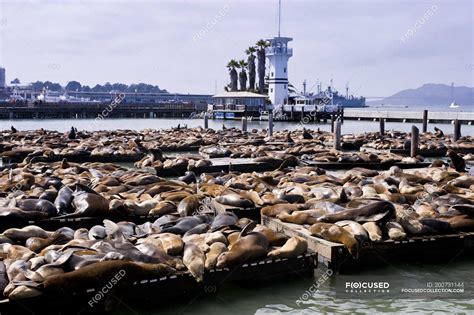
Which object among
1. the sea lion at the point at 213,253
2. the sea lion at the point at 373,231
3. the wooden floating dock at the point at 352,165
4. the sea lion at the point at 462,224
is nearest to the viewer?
the sea lion at the point at 213,253

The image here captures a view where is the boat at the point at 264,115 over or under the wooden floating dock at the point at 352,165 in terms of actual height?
over

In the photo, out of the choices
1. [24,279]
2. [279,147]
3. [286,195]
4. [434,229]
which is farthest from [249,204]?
[279,147]

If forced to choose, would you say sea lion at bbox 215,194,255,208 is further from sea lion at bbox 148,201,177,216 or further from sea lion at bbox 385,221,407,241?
sea lion at bbox 385,221,407,241

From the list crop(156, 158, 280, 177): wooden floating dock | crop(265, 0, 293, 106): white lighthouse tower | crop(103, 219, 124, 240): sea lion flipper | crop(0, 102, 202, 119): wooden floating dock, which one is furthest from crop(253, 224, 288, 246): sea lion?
crop(265, 0, 293, 106): white lighthouse tower

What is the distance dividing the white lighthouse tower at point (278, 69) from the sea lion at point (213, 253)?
178 ft

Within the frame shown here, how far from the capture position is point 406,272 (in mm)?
7430

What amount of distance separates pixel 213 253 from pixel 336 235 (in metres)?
1.76

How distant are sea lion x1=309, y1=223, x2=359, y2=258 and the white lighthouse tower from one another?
53.2 meters

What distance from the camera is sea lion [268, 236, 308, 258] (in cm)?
686

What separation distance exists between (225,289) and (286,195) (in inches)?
124

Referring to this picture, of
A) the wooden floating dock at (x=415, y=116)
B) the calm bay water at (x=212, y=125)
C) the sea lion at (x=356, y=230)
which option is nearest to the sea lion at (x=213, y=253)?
the sea lion at (x=356, y=230)

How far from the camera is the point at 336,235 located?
7.33 m

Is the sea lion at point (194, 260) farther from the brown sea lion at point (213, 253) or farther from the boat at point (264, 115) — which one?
the boat at point (264, 115)

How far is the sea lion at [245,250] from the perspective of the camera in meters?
6.49
